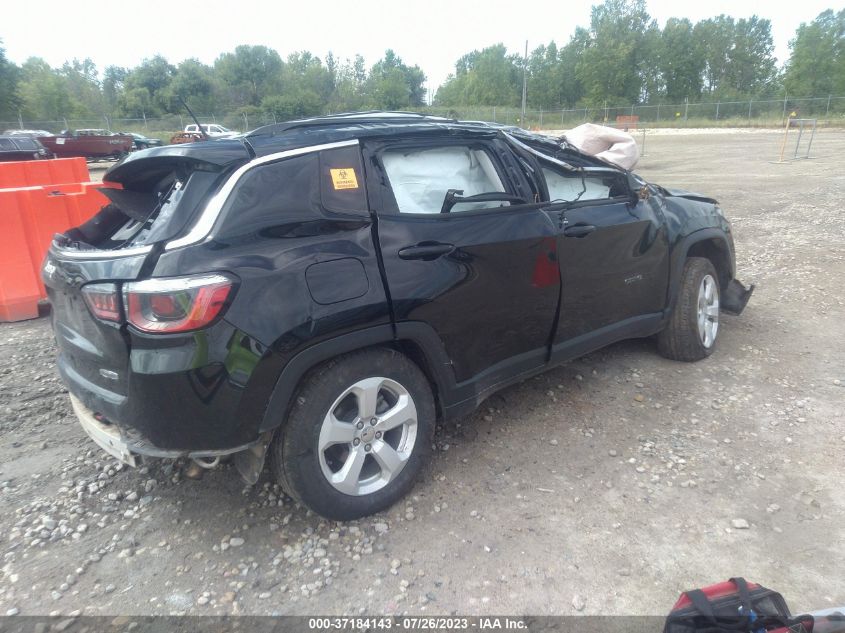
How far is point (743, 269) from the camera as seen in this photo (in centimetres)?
685

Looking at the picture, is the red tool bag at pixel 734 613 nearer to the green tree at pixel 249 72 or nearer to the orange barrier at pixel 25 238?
the orange barrier at pixel 25 238

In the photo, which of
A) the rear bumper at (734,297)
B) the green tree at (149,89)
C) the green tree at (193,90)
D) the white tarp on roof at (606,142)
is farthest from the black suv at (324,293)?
the green tree at (149,89)

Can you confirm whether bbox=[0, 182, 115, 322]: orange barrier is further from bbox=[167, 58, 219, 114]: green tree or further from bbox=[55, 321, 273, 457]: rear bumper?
bbox=[167, 58, 219, 114]: green tree

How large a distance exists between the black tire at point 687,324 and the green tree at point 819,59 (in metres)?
72.4

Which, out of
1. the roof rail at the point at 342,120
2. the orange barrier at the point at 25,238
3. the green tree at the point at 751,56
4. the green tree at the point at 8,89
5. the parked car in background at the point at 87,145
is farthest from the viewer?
the green tree at the point at 751,56

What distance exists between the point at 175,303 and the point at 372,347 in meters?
0.86

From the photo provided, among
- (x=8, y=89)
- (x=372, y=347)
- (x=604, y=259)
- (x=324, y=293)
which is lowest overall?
(x=372, y=347)

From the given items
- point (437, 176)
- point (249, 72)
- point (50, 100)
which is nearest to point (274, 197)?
point (437, 176)

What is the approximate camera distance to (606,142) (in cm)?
646

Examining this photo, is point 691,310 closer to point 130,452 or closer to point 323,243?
point 323,243

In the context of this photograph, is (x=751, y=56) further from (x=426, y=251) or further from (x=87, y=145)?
(x=426, y=251)

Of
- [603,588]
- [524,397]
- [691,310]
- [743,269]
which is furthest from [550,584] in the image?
[743,269]

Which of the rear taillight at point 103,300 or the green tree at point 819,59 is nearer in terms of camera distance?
the rear taillight at point 103,300

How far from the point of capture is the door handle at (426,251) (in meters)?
2.73
